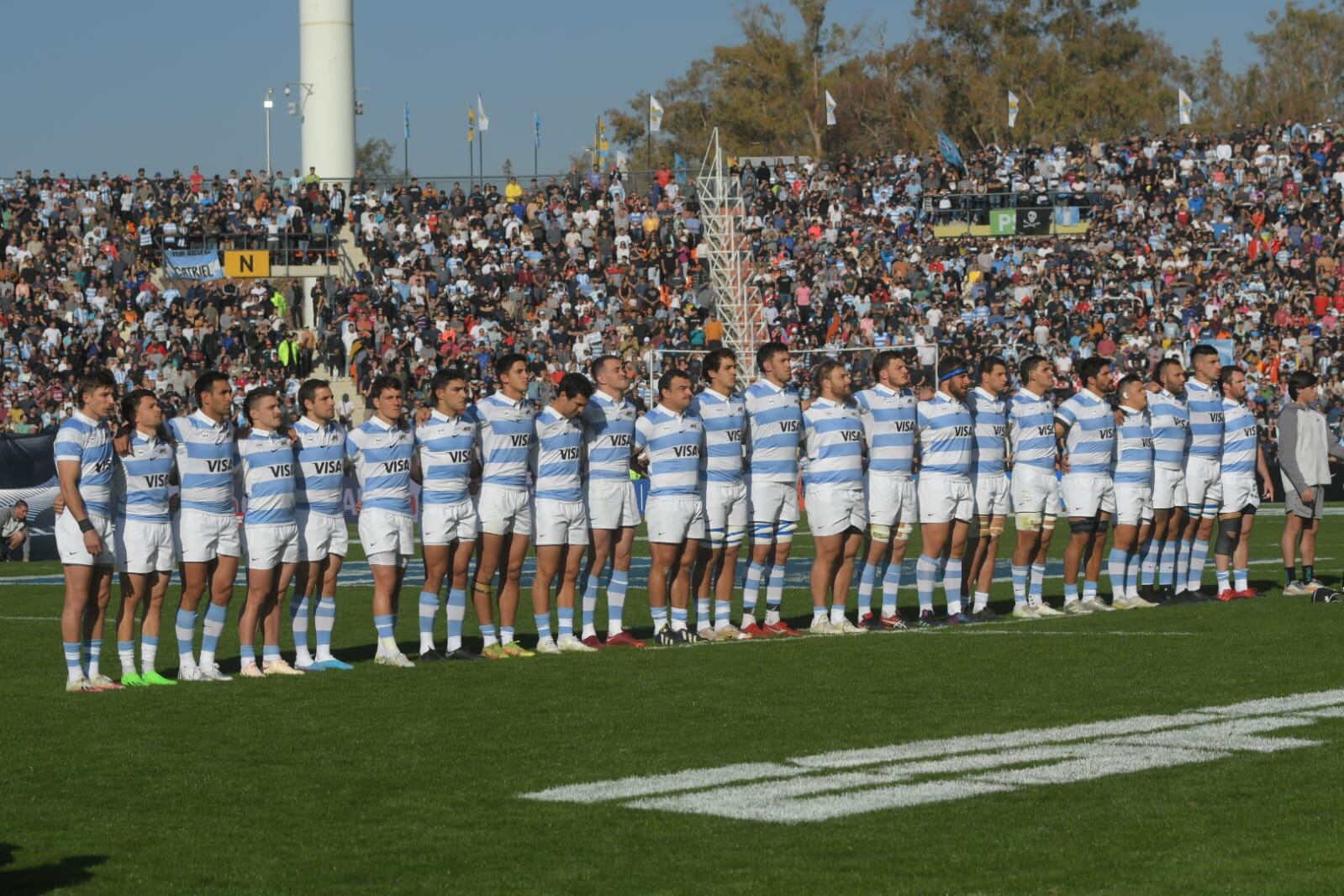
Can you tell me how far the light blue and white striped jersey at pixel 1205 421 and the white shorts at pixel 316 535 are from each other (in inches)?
324

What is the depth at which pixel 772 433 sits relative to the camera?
598 inches

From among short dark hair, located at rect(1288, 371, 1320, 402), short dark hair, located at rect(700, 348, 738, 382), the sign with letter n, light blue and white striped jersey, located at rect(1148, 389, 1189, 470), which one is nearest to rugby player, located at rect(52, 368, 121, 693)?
short dark hair, located at rect(700, 348, 738, 382)

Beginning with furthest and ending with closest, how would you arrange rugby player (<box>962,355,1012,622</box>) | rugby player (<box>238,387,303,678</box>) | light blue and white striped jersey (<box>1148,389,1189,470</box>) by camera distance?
1. light blue and white striped jersey (<box>1148,389,1189,470</box>)
2. rugby player (<box>962,355,1012,622</box>)
3. rugby player (<box>238,387,303,678</box>)

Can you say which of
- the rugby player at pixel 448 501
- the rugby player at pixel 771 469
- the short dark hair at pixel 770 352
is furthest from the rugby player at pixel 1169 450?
the rugby player at pixel 448 501

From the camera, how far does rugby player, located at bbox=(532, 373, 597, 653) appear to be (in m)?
14.1

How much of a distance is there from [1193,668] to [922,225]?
37.3 m

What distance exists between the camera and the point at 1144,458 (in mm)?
17109

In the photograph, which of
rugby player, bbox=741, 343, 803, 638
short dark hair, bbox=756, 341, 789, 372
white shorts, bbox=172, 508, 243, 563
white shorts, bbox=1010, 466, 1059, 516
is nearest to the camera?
white shorts, bbox=172, 508, 243, 563

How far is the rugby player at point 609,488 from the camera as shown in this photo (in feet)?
47.6

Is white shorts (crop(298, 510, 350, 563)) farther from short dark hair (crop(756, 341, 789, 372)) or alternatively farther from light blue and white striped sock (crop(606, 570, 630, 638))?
short dark hair (crop(756, 341, 789, 372))

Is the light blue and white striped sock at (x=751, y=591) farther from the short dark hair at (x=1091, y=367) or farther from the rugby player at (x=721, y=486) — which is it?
the short dark hair at (x=1091, y=367)

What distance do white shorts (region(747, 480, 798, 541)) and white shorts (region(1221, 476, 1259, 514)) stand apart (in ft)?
16.1

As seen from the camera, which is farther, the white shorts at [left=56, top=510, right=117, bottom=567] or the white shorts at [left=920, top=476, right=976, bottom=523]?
the white shorts at [left=920, top=476, right=976, bottom=523]

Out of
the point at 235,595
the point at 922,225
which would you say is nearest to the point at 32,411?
the point at 235,595
